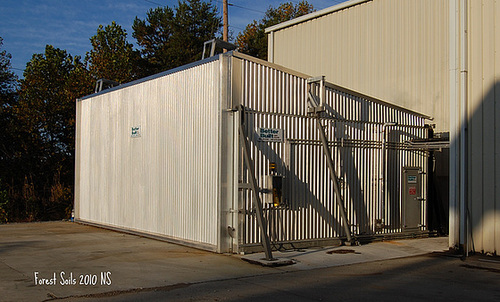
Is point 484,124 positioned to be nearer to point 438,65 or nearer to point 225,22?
point 438,65

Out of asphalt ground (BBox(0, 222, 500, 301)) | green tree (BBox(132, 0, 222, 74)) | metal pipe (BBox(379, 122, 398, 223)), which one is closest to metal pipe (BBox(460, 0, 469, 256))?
asphalt ground (BBox(0, 222, 500, 301))

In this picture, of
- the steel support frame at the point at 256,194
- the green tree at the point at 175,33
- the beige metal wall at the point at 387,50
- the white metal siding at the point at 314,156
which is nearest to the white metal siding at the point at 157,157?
the steel support frame at the point at 256,194

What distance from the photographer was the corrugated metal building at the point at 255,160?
12477 mm

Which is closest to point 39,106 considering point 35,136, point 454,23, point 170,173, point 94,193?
point 35,136

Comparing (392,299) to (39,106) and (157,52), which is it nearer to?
(39,106)

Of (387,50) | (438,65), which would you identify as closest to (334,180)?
(438,65)

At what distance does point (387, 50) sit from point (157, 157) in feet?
32.3

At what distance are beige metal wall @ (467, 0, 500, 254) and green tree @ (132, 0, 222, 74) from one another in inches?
1197

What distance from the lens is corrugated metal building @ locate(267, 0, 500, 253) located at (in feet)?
41.4

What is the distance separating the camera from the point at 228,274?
9930 mm

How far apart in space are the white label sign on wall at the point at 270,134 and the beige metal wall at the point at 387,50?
24.1 ft

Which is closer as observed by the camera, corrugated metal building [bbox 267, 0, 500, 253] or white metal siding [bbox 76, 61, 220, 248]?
corrugated metal building [bbox 267, 0, 500, 253]

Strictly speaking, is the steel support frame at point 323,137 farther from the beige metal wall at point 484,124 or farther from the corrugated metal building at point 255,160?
the beige metal wall at point 484,124

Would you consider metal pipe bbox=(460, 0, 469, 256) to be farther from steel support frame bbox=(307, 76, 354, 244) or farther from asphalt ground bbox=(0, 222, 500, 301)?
steel support frame bbox=(307, 76, 354, 244)
